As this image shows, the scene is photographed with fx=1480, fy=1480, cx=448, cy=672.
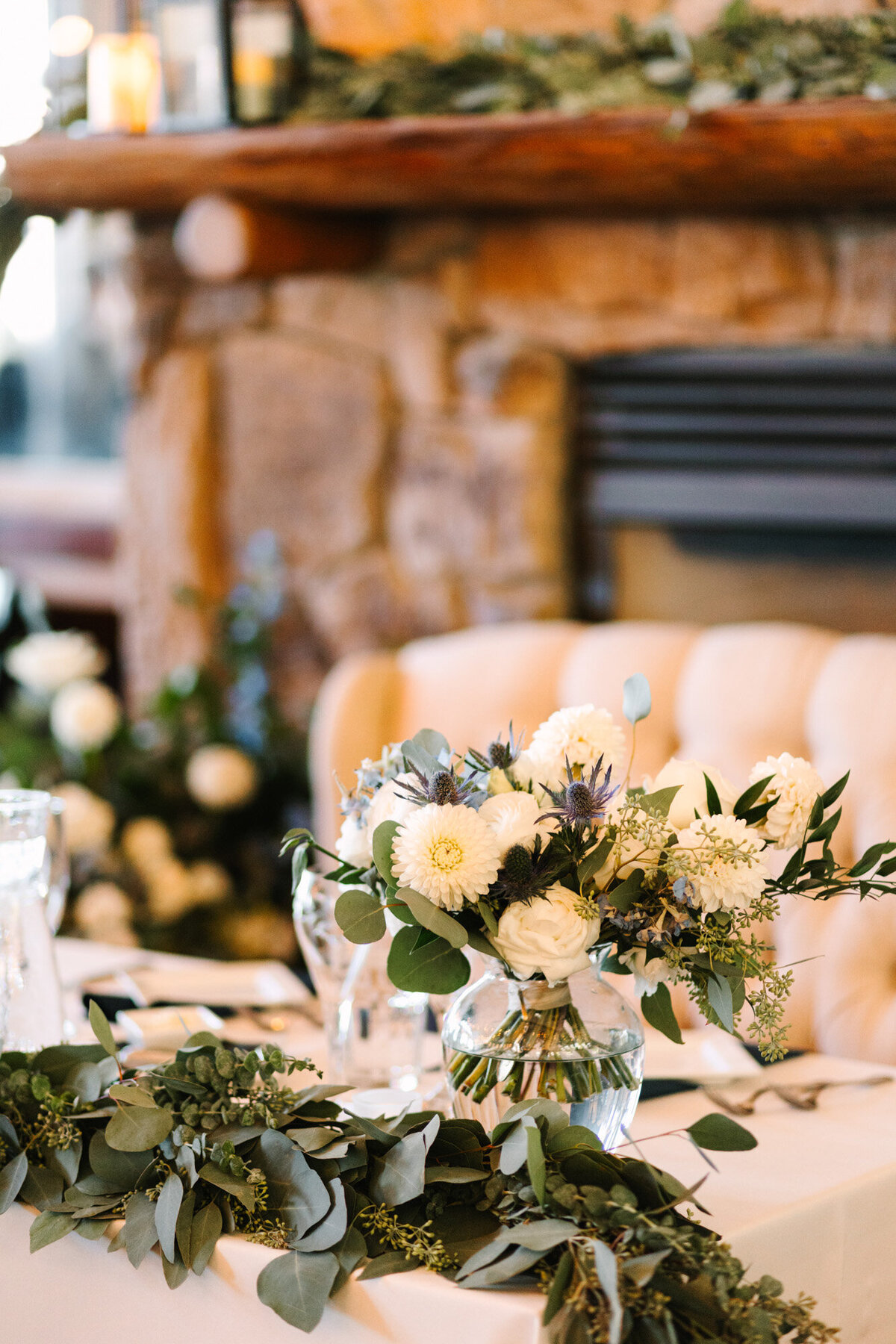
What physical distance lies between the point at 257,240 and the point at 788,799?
1.63 metres

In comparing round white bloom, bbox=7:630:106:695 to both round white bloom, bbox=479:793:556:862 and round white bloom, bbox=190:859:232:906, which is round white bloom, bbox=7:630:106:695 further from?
round white bloom, bbox=479:793:556:862

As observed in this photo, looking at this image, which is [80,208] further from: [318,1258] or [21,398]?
[318,1258]

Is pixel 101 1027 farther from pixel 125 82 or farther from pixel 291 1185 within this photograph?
pixel 125 82

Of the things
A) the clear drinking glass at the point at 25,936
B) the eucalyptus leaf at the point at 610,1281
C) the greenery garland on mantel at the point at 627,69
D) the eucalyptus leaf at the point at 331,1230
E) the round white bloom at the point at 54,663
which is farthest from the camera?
the round white bloom at the point at 54,663

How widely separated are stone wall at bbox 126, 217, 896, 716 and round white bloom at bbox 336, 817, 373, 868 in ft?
4.57

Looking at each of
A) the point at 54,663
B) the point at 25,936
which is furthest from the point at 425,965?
the point at 54,663

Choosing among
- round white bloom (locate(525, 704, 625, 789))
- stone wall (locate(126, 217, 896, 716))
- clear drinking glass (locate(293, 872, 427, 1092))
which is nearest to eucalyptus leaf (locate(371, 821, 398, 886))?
round white bloom (locate(525, 704, 625, 789))

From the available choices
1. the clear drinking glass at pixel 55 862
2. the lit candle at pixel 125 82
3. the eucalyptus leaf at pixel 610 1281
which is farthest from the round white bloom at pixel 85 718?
the eucalyptus leaf at pixel 610 1281

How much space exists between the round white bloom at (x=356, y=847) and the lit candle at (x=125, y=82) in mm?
1563

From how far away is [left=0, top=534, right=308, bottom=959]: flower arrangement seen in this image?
251 centimetres

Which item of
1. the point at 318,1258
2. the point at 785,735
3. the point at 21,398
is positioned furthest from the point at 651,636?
the point at 21,398

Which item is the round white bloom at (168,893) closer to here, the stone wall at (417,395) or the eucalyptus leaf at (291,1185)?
the stone wall at (417,395)

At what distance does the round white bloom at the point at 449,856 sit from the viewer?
843 mm

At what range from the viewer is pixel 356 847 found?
981mm
